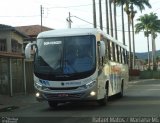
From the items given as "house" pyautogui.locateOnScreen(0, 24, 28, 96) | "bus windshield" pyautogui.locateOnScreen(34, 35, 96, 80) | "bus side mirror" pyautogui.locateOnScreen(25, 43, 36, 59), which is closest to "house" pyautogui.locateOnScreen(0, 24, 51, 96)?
"house" pyautogui.locateOnScreen(0, 24, 28, 96)

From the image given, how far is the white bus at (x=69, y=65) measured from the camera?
20.2m

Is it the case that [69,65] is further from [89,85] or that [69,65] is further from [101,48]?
[101,48]

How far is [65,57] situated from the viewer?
67.3 feet

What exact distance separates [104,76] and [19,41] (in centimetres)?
3722

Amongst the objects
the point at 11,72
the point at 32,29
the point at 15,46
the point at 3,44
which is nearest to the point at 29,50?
the point at 11,72

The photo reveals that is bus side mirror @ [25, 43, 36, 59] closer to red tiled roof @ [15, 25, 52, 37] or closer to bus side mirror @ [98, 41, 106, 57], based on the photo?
bus side mirror @ [98, 41, 106, 57]

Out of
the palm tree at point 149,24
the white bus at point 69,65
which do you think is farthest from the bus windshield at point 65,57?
the palm tree at point 149,24

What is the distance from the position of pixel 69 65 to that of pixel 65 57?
1.23ft

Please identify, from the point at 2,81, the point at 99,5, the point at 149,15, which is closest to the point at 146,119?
the point at 2,81

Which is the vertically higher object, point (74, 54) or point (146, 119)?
point (74, 54)

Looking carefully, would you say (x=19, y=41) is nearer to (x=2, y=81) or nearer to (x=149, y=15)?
(x=2, y=81)

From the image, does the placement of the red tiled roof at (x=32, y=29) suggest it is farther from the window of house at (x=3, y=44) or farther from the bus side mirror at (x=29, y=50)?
the bus side mirror at (x=29, y=50)

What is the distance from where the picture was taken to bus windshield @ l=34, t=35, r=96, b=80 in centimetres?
2028

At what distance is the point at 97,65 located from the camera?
20609 mm
